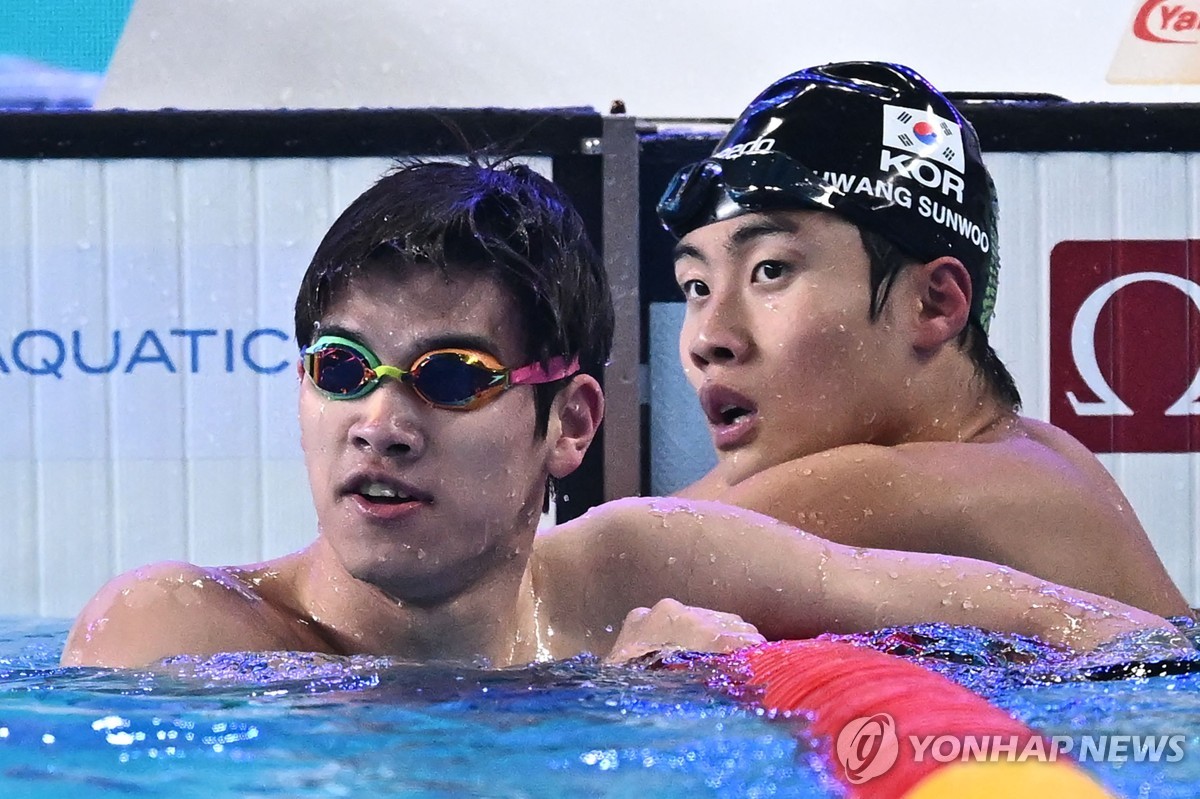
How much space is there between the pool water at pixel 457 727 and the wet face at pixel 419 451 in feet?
0.47

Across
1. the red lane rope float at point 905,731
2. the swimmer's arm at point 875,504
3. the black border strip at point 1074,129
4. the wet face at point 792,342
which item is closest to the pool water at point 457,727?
the red lane rope float at point 905,731

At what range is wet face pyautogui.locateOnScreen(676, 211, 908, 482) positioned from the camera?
8.69 feet

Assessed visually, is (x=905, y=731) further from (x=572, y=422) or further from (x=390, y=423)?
(x=572, y=422)

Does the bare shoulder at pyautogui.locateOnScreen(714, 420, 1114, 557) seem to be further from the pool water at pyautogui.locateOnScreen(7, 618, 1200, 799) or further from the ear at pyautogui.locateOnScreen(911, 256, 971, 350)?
the pool water at pyautogui.locateOnScreen(7, 618, 1200, 799)

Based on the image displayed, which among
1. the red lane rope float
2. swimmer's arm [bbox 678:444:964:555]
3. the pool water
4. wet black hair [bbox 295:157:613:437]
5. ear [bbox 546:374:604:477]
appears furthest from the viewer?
swimmer's arm [bbox 678:444:964:555]

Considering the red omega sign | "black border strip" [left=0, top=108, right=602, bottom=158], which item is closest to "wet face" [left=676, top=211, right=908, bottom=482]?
"black border strip" [left=0, top=108, right=602, bottom=158]

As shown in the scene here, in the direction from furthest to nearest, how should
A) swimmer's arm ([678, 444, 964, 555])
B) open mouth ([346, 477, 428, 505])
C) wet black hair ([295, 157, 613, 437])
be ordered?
swimmer's arm ([678, 444, 964, 555]) → wet black hair ([295, 157, 613, 437]) → open mouth ([346, 477, 428, 505])

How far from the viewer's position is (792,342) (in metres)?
2.64

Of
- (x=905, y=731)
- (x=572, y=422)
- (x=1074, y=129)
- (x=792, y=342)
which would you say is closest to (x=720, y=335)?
(x=792, y=342)

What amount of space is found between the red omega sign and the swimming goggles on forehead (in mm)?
2363

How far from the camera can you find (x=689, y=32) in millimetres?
5590

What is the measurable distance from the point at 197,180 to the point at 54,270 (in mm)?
411

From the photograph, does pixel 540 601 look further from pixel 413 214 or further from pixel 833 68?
pixel 833 68

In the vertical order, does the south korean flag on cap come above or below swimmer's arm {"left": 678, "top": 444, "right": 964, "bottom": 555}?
above
